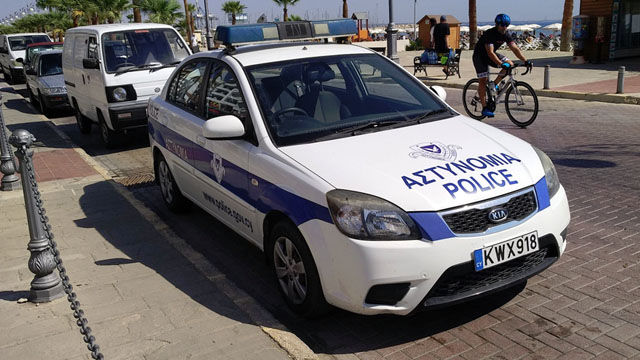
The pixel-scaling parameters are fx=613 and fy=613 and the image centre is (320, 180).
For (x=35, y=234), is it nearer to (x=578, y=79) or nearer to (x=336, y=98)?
(x=336, y=98)

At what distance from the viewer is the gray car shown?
580 inches

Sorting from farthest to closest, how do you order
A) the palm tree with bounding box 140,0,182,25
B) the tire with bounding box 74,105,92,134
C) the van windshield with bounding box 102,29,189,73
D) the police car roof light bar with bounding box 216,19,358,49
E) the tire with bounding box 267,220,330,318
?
the palm tree with bounding box 140,0,182,25, the tire with bounding box 74,105,92,134, the van windshield with bounding box 102,29,189,73, the police car roof light bar with bounding box 216,19,358,49, the tire with bounding box 267,220,330,318

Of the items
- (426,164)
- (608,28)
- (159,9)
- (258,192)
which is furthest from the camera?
(159,9)

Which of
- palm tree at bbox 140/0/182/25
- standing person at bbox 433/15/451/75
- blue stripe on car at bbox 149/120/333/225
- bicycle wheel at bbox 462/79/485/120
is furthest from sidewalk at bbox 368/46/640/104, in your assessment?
palm tree at bbox 140/0/182/25

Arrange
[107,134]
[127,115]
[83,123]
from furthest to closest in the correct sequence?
1. [83,123]
2. [107,134]
3. [127,115]

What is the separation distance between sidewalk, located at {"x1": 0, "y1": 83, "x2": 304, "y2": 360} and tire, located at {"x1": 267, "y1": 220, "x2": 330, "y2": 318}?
0.21 meters

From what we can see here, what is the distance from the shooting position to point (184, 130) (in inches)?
221

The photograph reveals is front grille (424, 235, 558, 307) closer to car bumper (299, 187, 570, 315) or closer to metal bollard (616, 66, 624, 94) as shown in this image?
car bumper (299, 187, 570, 315)

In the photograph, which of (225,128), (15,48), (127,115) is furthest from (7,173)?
(15,48)

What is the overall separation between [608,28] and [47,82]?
56.5 ft

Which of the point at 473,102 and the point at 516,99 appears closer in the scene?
the point at 516,99

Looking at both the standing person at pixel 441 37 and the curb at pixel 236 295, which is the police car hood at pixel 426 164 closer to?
the curb at pixel 236 295

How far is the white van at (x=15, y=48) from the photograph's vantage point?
26430mm

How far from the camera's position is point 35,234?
432 cm
